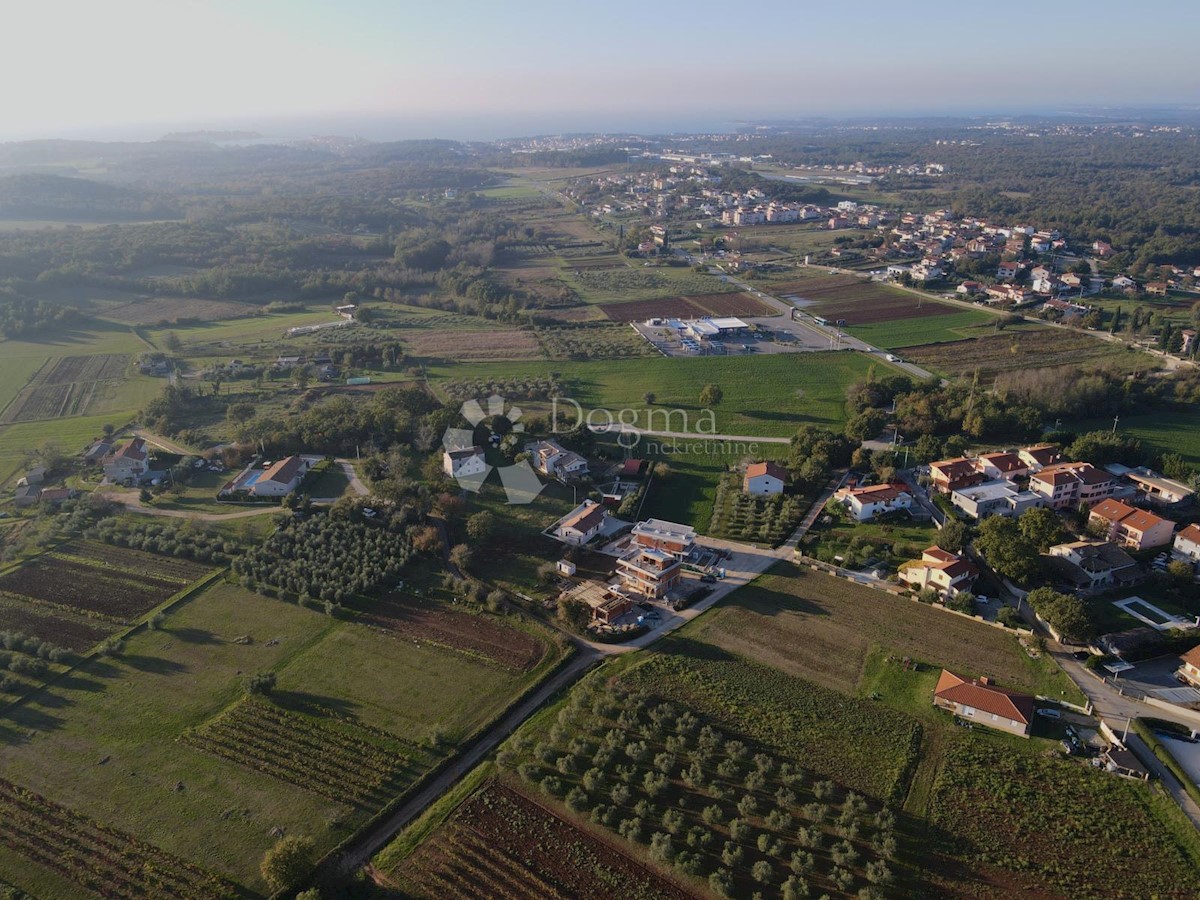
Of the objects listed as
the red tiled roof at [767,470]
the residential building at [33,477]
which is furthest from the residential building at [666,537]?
the residential building at [33,477]

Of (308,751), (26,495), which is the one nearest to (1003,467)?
(308,751)

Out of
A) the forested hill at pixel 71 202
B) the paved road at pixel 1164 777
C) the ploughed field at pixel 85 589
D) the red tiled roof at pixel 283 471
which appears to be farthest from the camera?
the forested hill at pixel 71 202

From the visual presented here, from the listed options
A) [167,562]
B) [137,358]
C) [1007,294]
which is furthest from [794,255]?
[167,562]

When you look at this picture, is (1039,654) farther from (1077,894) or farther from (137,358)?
(137,358)

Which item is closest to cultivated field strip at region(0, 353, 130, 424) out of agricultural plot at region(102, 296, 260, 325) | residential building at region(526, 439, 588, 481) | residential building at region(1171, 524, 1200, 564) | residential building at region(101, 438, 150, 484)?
agricultural plot at region(102, 296, 260, 325)

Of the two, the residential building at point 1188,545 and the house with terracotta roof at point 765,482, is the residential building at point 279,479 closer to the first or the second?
the house with terracotta roof at point 765,482

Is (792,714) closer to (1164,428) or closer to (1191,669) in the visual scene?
(1191,669)
